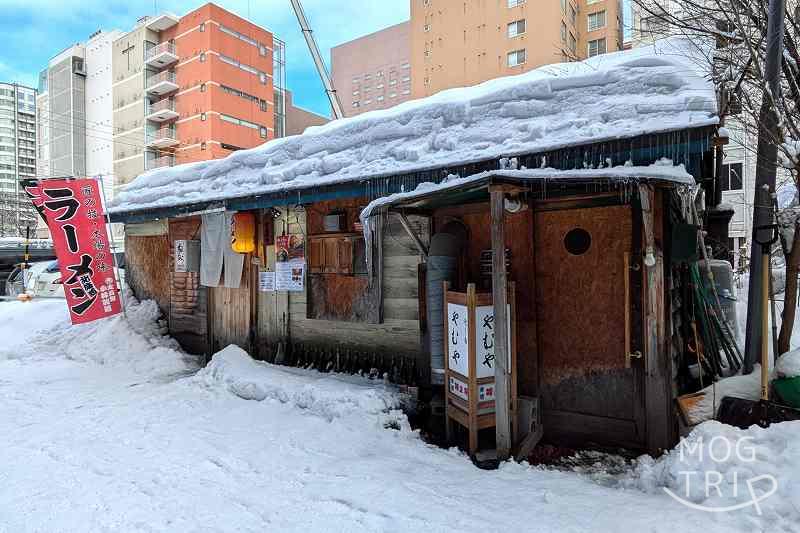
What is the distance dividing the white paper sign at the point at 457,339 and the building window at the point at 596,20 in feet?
136

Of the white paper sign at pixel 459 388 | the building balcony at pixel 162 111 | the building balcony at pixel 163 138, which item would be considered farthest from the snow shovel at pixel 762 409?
the building balcony at pixel 162 111

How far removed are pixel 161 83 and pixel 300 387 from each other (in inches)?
1740

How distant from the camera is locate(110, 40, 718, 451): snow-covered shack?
15.1ft

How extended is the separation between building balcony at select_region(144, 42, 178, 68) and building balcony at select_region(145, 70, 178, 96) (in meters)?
0.99

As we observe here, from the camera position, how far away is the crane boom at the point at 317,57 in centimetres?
1399

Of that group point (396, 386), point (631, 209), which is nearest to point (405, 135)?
point (631, 209)

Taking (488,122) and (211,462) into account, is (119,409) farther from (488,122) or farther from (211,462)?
(488,122)

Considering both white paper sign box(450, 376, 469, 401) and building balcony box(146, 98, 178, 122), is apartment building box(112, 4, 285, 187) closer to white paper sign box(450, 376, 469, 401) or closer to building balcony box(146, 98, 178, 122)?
building balcony box(146, 98, 178, 122)

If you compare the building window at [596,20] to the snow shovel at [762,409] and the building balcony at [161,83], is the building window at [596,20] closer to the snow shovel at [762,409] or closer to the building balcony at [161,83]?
the building balcony at [161,83]

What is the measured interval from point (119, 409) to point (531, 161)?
6.33m

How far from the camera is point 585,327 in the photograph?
17.0 ft

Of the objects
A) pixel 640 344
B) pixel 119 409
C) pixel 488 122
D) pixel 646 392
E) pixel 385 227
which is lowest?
pixel 119 409

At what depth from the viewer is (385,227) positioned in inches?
272

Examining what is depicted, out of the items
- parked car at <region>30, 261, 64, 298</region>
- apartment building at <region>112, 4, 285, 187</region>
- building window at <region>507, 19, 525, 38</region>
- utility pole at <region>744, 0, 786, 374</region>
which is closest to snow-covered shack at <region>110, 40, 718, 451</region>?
utility pole at <region>744, 0, 786, 374</region>
